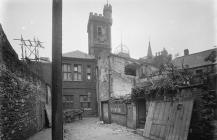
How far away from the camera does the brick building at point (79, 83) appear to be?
861 inches

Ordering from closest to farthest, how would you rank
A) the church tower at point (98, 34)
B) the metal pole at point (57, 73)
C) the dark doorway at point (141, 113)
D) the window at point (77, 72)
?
1. the metal pole at point (57, 73)
2. the dark doorway at point (141, 113)
3. the window at point (77, 72)
4. the church tower at point (98, 34)

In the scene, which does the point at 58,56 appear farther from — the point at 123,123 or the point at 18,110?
the point at 123,123

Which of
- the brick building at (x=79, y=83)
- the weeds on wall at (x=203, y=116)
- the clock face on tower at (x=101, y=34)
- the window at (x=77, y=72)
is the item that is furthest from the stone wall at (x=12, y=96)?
the clock face on tower at (x=101, y=34)

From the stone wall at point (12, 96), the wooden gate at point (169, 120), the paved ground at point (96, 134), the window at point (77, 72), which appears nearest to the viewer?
the stone wall at point (12, 96)

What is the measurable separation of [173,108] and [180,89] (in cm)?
96

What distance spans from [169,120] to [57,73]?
6619 millimetres

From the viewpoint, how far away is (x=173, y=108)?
7754 mm

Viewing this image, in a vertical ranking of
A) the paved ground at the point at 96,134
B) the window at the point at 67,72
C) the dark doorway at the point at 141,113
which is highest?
the window at the point at 67,72

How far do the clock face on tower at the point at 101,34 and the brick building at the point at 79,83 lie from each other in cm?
706

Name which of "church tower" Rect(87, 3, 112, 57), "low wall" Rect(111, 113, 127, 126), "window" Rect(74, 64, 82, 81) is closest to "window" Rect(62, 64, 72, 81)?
"window" Rect(74, 64, 82, 81)

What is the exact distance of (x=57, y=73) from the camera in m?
2.63

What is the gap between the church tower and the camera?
28853 mm

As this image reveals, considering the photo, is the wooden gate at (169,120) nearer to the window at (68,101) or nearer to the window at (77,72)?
the window at (68,101)

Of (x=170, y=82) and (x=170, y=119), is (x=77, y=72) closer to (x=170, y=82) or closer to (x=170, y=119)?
(x=170, y=82)
